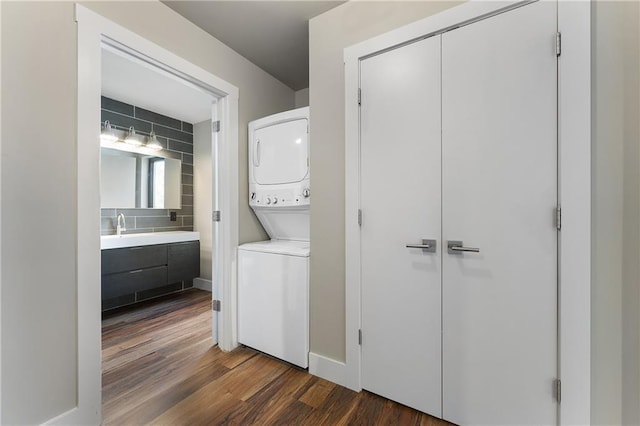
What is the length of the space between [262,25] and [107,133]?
2357 mm

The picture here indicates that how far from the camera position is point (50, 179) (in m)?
1.25

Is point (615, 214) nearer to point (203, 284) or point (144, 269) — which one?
point (144, 269)

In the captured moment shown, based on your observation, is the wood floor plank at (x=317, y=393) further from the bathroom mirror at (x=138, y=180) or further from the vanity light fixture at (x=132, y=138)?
the vanity light fixture at (x=132, y=138)

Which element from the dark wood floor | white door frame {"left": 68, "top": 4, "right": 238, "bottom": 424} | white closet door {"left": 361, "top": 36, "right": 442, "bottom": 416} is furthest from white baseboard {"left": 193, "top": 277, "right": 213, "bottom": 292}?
white closet door {"left": 361, "top": 36, "right": 442, "bottom": 416}

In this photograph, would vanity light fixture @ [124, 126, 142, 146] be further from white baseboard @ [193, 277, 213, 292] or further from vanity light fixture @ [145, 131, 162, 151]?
white baseboard @ [193, 277, 213, 292]

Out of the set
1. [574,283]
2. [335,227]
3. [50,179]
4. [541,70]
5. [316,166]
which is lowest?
[574,283]

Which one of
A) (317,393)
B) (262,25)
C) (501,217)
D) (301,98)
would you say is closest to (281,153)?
(262,25)

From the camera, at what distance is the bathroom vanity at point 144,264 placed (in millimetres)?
2680

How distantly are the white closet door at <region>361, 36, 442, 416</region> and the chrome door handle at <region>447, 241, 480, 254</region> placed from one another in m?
0.06

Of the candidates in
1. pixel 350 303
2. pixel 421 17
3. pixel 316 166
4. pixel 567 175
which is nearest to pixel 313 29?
pixel 421 17

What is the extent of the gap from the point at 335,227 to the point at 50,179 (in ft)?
4.77

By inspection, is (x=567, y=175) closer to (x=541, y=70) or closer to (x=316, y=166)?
(x=541, y=70)

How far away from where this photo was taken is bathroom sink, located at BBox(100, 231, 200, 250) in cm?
266

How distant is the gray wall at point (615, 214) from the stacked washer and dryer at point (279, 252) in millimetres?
1450
